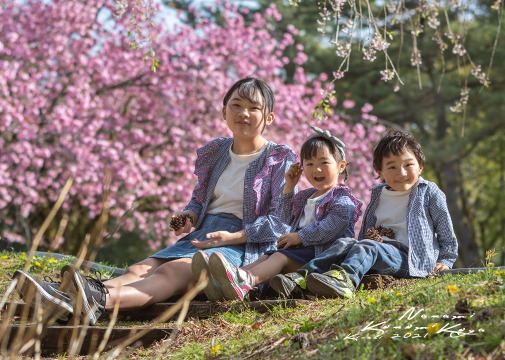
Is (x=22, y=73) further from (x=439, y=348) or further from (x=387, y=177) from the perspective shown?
(x=439, y=348)

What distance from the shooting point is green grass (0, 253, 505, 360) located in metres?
2.13

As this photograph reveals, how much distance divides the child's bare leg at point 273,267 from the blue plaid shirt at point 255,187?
19 centimetres

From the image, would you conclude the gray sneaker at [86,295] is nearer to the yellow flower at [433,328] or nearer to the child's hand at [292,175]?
the child's hand at [292,175]

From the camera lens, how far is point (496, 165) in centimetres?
1939


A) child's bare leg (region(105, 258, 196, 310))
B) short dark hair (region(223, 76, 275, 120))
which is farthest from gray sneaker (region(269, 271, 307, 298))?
short dark hair (region(223, 76, 275, 120))

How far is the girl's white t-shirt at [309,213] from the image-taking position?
12.5ft

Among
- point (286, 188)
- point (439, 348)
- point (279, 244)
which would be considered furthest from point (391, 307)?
point (286, 188)

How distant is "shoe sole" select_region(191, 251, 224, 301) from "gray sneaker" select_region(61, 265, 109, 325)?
46 cm

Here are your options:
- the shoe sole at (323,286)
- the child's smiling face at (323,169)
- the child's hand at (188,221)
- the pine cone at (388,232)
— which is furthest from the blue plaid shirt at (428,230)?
the child's hand at (188,221)

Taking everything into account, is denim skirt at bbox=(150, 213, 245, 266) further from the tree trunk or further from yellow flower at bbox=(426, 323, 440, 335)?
the tree trunk

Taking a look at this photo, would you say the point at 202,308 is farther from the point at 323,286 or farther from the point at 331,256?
the point at 331,256

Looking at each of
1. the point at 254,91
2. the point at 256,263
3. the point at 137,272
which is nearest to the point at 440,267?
the point at 256,263

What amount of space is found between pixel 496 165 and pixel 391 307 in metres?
18.3

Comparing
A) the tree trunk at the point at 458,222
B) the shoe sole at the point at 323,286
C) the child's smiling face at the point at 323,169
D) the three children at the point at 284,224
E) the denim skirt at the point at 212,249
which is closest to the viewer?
the shoe sole at the point at 323,286
